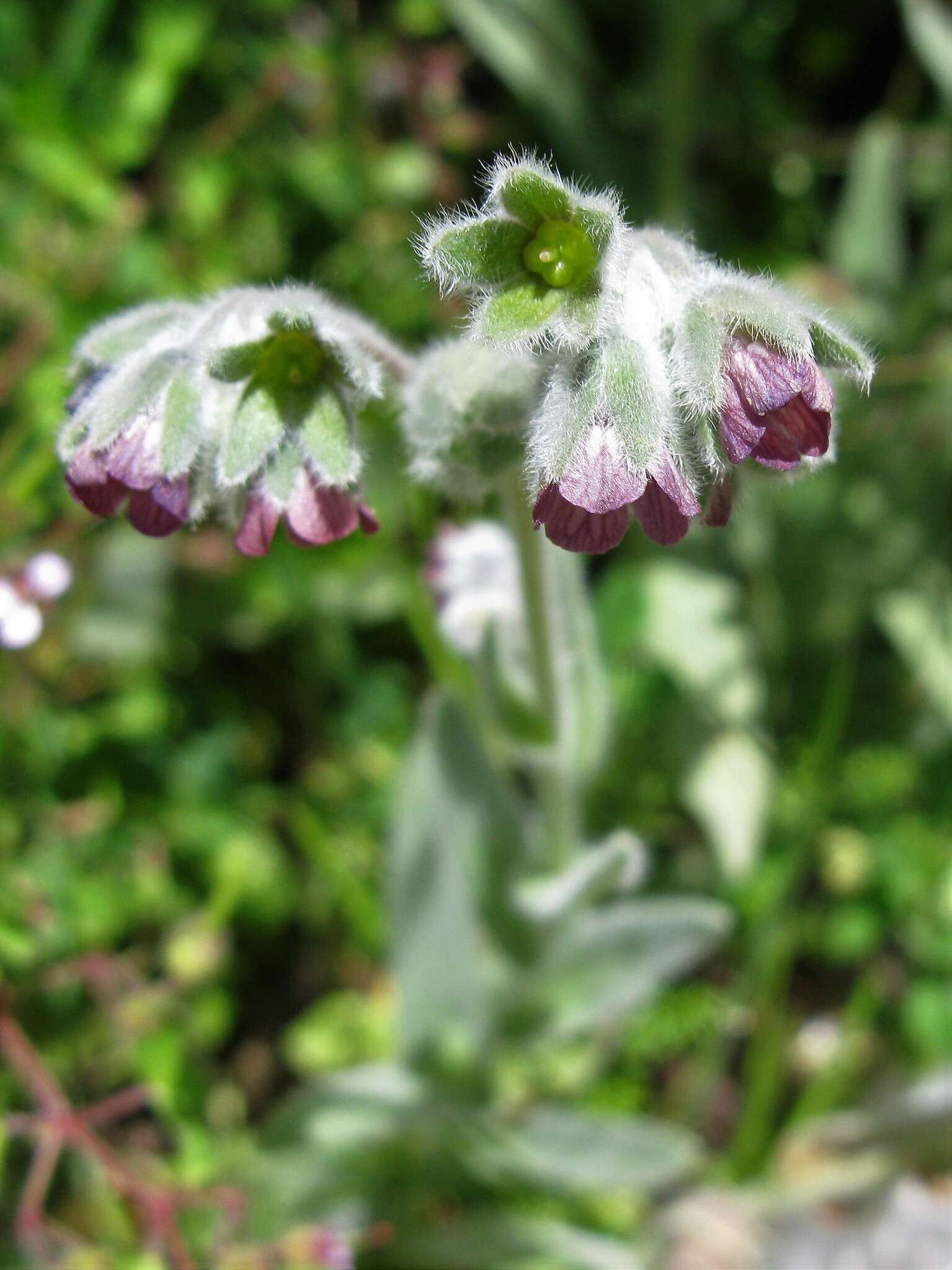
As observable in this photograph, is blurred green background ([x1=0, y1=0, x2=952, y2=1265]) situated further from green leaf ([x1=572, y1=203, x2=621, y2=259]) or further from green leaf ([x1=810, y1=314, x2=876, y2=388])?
green leaf ([x1=572, y1=203, x2=621, y2=259])

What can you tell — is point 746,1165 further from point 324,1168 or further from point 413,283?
point 413,283

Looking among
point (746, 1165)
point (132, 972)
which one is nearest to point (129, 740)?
point (132, 972)

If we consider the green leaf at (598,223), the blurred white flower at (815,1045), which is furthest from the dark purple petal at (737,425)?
the blurred white flower at (815,1045)

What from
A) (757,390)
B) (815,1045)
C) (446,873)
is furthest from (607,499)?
(815,1045)

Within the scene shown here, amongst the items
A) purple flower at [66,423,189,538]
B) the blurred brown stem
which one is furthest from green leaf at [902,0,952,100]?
the blurred brown stem

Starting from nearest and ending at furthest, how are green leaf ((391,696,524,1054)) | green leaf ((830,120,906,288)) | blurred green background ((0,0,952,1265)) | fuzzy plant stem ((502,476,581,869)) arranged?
fuzzy plant stem ((502,476,581,869)) < green leaf ((391,696,524,1054)) < blurred green background ((0,0,952,1265)) < green leaf ((830,120,906,288))

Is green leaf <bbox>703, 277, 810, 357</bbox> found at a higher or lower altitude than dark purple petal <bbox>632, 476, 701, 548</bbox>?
higher

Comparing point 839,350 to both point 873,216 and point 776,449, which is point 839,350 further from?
point 873,216

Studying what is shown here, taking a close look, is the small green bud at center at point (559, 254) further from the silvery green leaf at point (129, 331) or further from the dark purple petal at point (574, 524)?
the silvery green leaf at point (129, 331)
